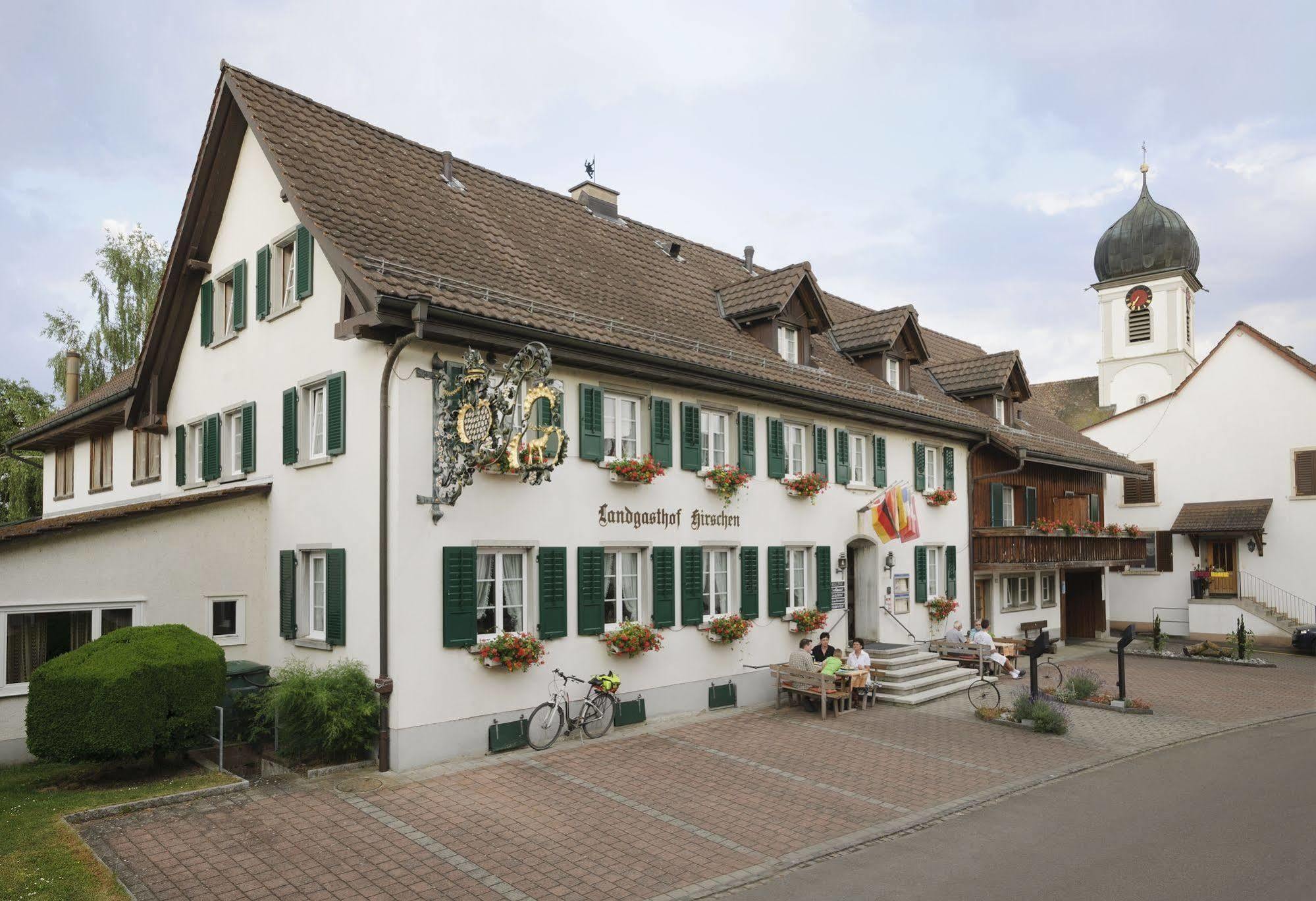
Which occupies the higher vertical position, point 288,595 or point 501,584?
point 501,584

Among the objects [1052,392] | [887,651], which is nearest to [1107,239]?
[1052,392]

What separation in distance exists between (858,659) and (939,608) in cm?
512

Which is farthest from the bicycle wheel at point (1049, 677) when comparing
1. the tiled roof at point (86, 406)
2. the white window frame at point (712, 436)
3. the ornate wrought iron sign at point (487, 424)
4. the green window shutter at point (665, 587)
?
the tiled roof at point (86, 406)

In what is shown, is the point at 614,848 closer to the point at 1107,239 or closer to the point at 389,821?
the point at 389,821

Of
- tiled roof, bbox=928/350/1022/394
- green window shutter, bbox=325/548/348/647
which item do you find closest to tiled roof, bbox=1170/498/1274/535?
tiled roof, bbox=928/350/1022/394

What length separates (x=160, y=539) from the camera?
46.9 ft

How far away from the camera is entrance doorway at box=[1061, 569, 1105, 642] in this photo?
30609 mm

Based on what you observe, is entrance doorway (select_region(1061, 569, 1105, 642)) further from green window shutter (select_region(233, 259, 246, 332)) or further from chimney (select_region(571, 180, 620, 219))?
green window shutter (select_region(233, 259, 246, 332))

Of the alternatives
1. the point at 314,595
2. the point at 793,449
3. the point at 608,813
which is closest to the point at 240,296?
the point at 314,595

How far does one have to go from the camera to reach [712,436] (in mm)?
16656

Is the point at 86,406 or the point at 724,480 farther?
the point at 86,406

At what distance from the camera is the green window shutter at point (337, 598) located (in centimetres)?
1303

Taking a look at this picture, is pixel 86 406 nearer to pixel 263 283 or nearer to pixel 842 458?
pixel 263 283

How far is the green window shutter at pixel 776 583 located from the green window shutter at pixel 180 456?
35.2ft
